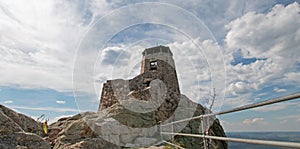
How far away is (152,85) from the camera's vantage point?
19.3 metres

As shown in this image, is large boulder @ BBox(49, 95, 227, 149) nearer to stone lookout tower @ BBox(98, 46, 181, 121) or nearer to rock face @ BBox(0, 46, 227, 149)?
rock face @ BBox(0, 46, 227, 149)

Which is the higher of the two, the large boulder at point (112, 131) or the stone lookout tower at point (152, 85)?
the stone lookout tower at point (152, 85)

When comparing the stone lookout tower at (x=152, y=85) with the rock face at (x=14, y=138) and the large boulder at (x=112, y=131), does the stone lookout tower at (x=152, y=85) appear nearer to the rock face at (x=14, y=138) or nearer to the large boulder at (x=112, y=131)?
the large boulder at (x=112, y=131)

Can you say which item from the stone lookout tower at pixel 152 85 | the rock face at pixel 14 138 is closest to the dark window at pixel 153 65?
the stone lookout tower at pixel 152 85

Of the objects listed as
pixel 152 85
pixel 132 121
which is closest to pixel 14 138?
pixel 132 121

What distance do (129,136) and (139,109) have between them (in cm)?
332

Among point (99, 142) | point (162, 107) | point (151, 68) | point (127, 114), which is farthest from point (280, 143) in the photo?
point (151, 68)

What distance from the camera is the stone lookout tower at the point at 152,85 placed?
60.3 feet

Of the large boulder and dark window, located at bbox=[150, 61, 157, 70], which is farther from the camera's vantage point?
dark window, located at bbox=[150, 61, 157, 70]

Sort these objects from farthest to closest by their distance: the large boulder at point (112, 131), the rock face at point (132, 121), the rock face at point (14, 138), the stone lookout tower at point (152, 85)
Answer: the stone lookout tower at point (152, 85), the large boulder at point (112, 131), the rock face at point (132, 121), the rock face at point (14, 138)

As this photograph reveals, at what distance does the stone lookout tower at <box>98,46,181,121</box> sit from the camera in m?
18.4

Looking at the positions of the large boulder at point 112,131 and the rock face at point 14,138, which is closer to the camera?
the rock face at point 14,138

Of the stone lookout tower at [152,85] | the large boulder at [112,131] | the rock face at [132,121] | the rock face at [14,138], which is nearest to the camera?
Answer: the rock face at [14,138]

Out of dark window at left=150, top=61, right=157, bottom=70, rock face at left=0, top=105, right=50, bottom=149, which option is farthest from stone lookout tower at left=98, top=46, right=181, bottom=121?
rock face at left=0, top=105, right=50, bottom=149
